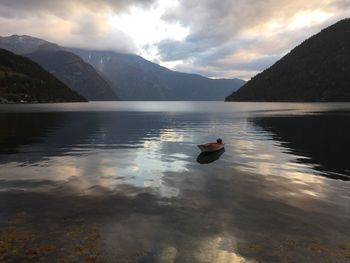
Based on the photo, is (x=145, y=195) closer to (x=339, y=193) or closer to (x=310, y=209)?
(x=310, y=209)

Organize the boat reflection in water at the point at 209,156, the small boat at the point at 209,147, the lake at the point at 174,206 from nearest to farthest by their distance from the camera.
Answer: the lake at the point at 174,206 < the boat reflection in water at the point at 209,156 < the small boat at the point at 209,147

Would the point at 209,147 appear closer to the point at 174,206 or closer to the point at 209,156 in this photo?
the point at 209,156

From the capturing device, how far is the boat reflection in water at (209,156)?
45.5 meters

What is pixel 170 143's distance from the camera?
2500 inches

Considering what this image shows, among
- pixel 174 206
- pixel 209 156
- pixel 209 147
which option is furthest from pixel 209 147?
pixel 174 206

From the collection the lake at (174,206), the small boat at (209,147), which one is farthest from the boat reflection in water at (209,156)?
the small boat at (209,147)

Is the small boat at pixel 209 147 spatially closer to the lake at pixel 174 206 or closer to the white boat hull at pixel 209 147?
the white boat hull at pixel 209 147

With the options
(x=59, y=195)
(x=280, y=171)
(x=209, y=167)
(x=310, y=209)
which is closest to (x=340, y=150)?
(x=280, y=171)

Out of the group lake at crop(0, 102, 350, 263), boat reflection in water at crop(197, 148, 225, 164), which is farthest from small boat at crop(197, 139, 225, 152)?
lake at crop(0, 102, 350, 263)

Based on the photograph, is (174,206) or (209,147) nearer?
(174,206)

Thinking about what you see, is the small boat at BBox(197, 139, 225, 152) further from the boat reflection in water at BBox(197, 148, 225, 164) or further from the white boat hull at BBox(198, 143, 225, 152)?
the boat reflection in water at BBox(197, 148, 225, 164)

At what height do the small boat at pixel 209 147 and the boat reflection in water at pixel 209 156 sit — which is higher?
the small boat at pixel 209 147

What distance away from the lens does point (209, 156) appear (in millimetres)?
49094

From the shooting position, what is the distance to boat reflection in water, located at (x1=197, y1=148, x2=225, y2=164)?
4549 cm
